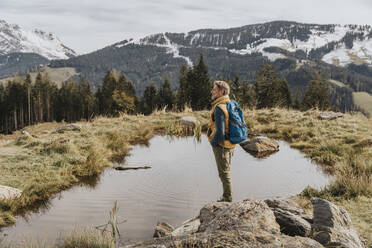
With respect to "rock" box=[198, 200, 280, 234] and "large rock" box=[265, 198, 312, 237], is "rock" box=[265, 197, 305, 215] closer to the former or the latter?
"large rock" box=[265, 198, 312, 237]

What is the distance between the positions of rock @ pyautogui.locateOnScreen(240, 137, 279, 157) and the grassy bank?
50.2 inches

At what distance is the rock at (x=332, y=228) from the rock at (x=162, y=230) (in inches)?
93.1

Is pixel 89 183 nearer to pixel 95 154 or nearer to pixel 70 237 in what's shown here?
pixel 95 154

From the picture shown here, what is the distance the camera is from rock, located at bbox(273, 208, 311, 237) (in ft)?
14.6

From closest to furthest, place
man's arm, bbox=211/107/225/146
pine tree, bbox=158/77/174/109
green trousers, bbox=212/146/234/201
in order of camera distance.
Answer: man's arm, bbox=211/107/225/146 < green trousers, bbox=212/146/234/201 < pine tree, bbox=158/77/174/109

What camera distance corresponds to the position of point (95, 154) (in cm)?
962

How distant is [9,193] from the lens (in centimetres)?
658

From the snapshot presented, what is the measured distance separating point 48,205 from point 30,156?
390cm

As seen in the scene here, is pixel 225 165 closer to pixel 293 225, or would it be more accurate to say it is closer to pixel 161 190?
pixel 161 190

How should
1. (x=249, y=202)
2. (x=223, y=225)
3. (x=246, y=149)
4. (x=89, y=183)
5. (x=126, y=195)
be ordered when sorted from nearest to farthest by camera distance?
(x=223, y=225) → (x=249, y=202) → (x=126, y=195) → (x=89, y=183) → (x=246, y=149)

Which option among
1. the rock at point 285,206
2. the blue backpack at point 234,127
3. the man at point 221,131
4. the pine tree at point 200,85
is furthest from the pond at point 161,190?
the pine tree at point 200,85

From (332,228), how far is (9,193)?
651cm

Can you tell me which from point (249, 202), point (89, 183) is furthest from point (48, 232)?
point (249, 202)

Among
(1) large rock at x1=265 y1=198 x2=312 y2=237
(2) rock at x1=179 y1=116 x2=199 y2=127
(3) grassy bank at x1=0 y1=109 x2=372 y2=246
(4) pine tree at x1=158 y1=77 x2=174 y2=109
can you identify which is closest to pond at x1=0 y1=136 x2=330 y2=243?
(3) grassy bank at x1=0 y1=109 x2=372 y2=246
